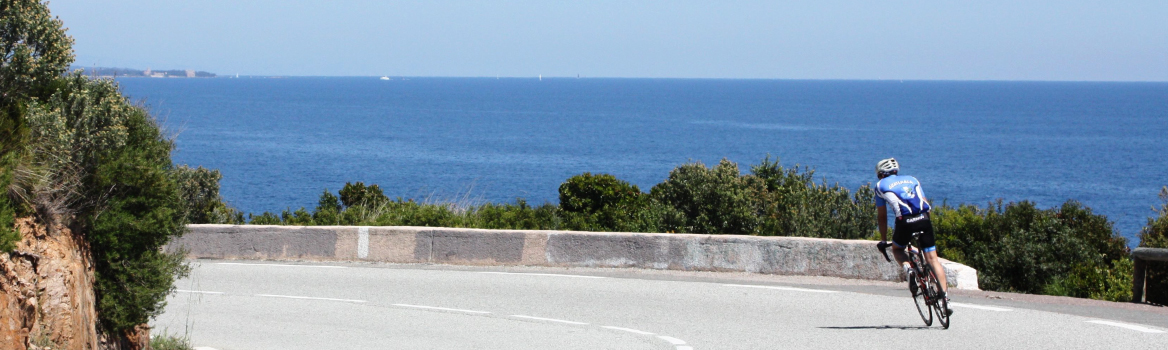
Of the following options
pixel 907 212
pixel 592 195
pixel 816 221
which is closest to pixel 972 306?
pixel 907 212

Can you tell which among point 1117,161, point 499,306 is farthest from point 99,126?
point 1117,161

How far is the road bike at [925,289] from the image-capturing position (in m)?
8.94

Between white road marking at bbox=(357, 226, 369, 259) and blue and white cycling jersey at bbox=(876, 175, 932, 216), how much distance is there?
7.78 m

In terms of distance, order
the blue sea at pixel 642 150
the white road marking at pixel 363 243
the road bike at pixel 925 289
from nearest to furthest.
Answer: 1. the road bike at pixel 925 289
2. the white road marking at pixel 363 243
3. the blue sea at pixel 642 150

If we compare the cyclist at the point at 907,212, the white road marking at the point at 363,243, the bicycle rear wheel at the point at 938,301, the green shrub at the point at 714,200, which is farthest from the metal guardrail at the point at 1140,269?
the white road marking at the point at 363,243

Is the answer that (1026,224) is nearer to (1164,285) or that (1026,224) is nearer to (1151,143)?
(1164,285)

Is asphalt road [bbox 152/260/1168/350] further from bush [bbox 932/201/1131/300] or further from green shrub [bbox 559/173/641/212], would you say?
green shrub [bbox 559/173/641/212]

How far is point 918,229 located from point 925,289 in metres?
0.55

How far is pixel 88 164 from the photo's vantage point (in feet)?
23.3

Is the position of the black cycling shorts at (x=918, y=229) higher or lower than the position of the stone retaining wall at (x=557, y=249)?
higher

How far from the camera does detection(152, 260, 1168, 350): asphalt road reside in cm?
872

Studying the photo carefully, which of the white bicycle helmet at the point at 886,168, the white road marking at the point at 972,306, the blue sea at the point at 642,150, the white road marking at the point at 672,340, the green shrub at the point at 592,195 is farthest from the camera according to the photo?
the blue sea at the point at 642,150

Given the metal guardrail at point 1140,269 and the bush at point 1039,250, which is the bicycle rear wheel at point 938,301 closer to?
the metal guardrail at point 1140,269

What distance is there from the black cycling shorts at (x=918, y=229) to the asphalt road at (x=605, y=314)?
0.75m
